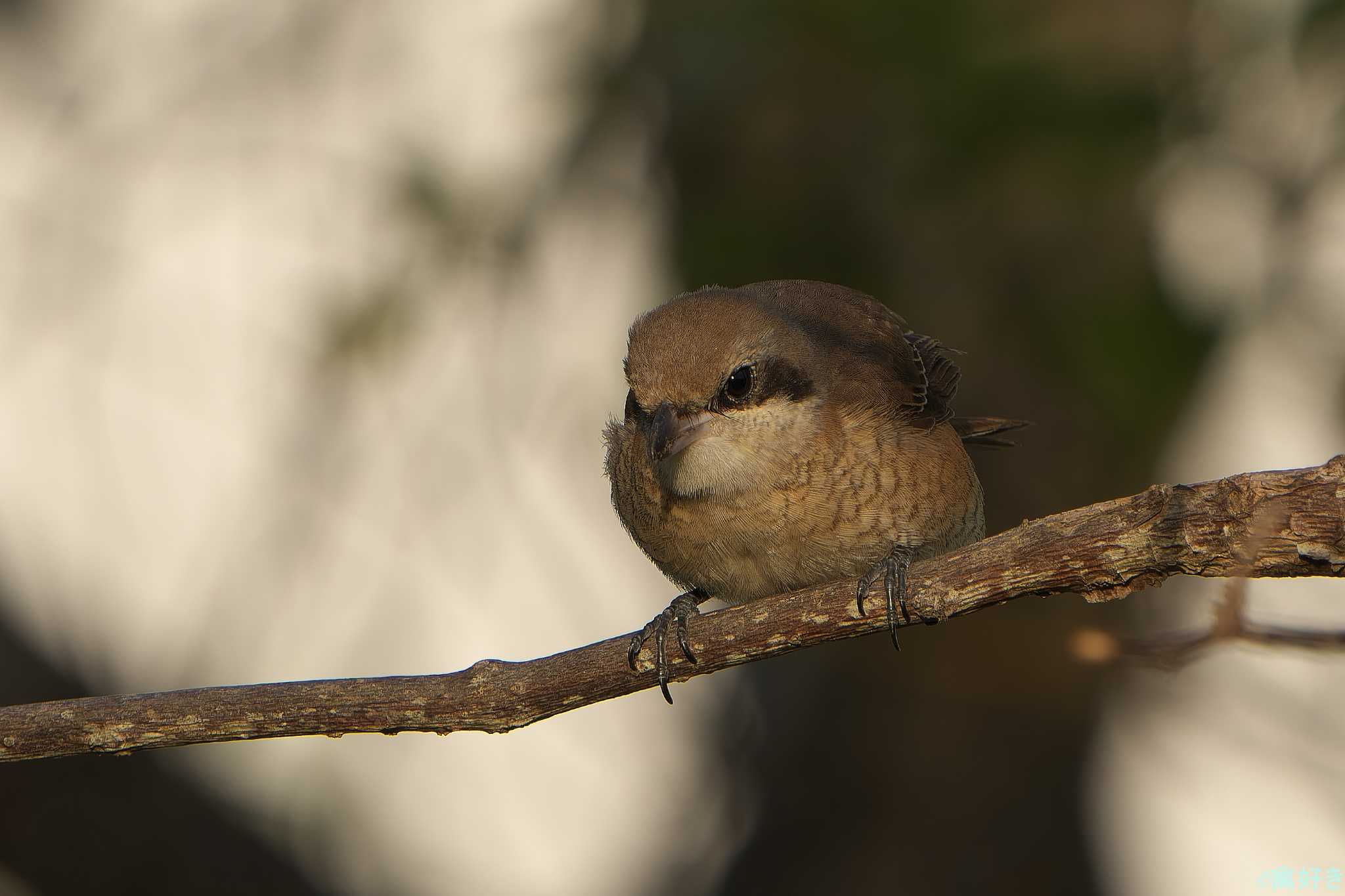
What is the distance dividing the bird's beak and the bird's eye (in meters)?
0.09

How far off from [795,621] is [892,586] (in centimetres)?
27

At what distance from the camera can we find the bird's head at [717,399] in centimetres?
384

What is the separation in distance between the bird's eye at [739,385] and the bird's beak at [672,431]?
0.09 meters

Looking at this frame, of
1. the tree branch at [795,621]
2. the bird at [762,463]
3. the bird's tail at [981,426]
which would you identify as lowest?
the tree branch at [795,621]

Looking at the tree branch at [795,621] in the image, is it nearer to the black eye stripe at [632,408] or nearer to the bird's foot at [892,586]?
the bird's foot at [892,586]

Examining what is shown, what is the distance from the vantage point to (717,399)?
3881 mm

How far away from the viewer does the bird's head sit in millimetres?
3842

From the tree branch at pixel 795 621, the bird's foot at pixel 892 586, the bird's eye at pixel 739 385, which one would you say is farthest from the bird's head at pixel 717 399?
the tree branch at pixel 795 621

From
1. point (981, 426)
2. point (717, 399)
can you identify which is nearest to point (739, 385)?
point (717, 399)

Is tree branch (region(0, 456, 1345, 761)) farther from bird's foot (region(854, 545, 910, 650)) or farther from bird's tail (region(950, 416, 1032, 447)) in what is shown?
bird's tail (region(950, 416, 1032, 447))

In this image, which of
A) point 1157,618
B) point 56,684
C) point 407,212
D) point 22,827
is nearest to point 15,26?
point 407,212

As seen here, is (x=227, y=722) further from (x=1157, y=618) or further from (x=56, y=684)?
(x=1157, y=618)

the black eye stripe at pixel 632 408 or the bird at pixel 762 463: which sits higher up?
the black eye stripe at pixel 632 408

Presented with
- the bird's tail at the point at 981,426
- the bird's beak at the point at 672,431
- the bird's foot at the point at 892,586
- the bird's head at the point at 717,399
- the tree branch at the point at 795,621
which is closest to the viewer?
the tree branch at the point at 795,621
